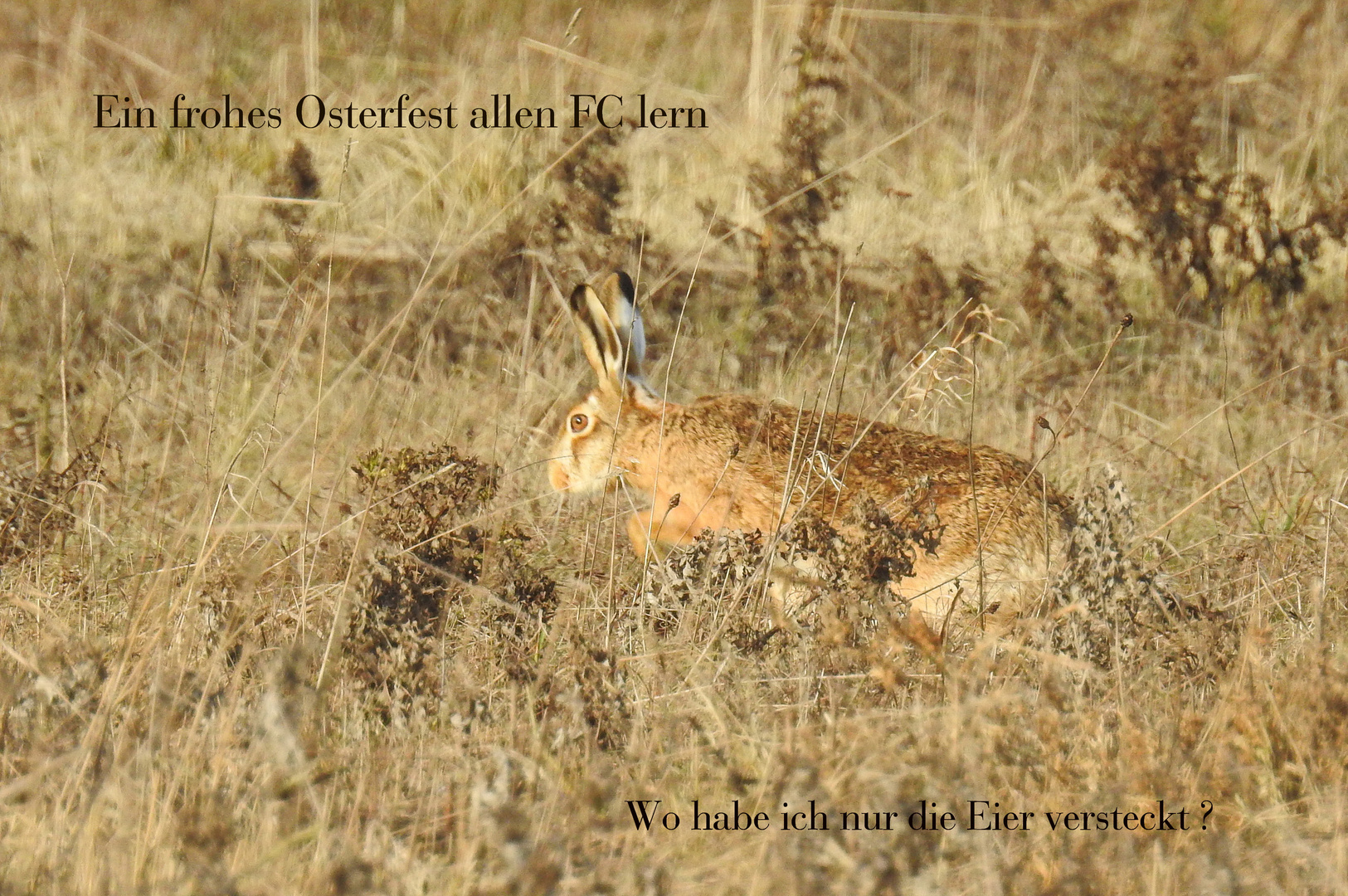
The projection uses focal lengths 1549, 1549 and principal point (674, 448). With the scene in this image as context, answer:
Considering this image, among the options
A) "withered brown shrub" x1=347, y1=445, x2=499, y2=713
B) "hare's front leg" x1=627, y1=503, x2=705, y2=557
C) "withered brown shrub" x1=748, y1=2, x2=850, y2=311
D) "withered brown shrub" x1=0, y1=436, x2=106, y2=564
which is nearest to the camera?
"withered brown shrub" x1=347, y1=445, x2=499, y2=713

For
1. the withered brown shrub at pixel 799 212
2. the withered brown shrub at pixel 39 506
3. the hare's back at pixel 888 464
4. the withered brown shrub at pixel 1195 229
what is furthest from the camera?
the withered brown shrub at pixel 799 212

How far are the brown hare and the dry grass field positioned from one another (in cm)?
20

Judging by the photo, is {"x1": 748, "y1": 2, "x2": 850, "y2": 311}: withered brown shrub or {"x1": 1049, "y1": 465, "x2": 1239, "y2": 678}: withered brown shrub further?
{"x1": 748, "y1": 2, "x2": 850, "y2": 311}: withered brown shrub

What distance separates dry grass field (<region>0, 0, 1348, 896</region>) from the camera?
291 cm

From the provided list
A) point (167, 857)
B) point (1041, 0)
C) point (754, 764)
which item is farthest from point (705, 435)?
point (1041, 0)

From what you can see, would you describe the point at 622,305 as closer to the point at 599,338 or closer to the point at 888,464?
the point at 599,338

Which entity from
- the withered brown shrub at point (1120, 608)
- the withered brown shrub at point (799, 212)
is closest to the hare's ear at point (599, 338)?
the withered brown shrub at point (799, 212)

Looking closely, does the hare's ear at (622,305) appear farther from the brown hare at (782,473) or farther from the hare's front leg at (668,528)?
the hare's front leg at (668,528)

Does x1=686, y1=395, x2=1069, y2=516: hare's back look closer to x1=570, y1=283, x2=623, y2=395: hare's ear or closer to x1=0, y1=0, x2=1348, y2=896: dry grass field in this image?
x1=0, y1=0, x2=1348, y2=896: dry grass field

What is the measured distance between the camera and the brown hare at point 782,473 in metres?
4.66

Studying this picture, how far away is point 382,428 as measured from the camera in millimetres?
5867

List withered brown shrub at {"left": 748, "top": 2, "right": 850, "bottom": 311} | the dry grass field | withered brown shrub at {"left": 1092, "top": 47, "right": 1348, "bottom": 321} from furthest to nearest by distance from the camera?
withered brown shrub at {"left": 748, "top": 2, "right": 850, "bottom": 311} < withered brown shrub at {"left": 1092, "top": 47, "right": 1348, "bottom": 321} < the dry grass field

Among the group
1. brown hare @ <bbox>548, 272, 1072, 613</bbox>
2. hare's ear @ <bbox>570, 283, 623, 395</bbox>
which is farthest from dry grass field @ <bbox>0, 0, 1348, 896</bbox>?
hare's ear @ <bbox>570, 283, 623, 395</bbox>

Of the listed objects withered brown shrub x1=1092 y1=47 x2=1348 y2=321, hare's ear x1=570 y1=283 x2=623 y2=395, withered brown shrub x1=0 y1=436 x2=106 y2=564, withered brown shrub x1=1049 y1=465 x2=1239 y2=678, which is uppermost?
withered brown shrub x1=1092 y1=47 x2=1348 y2=321
